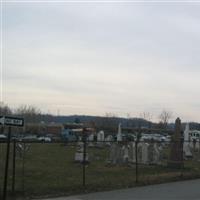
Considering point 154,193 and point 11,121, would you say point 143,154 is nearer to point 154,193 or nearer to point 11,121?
point 154,193

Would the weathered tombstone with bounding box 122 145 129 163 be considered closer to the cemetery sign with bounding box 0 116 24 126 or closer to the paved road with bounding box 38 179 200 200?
the paved road with bounding box 38 179 200 200

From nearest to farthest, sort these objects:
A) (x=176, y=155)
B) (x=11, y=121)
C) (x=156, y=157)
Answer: (x=11, y=121)
(x=176, y=155)
(x=156, y=157)

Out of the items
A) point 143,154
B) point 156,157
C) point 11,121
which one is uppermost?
point 11,121

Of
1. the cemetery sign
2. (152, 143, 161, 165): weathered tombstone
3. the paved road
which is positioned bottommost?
the paved road

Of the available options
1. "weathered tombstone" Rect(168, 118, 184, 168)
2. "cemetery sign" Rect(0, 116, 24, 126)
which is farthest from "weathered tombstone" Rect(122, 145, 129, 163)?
"cemetery sign" Rect(0, 116, 24, 126)

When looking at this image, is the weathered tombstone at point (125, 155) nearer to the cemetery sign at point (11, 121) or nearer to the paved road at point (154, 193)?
the paved road at point (154, 193)

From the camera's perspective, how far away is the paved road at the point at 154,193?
14.4 metres

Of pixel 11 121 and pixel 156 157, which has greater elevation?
pixel 11 121

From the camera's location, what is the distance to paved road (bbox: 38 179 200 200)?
14.4 m

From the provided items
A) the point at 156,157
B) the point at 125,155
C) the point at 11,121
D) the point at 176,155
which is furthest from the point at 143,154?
the point at 11,121

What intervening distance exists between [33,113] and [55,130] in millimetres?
34068

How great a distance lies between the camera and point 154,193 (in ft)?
51.3

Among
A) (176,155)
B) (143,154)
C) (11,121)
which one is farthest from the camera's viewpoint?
(143,154)

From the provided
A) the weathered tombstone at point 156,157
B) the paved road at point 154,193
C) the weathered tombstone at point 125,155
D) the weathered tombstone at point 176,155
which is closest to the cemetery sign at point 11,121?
the paved road at point 154,193
